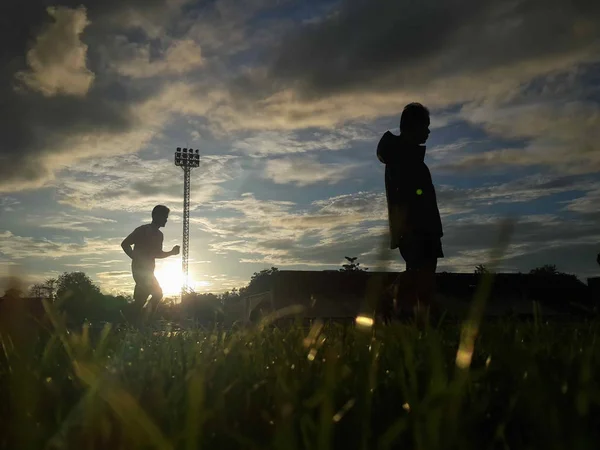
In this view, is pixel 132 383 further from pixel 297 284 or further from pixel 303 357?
pixel 297 284

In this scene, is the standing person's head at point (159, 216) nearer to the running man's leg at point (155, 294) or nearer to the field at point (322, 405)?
the running man's leg at point (155, 294)

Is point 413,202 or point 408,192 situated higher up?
point 408,192

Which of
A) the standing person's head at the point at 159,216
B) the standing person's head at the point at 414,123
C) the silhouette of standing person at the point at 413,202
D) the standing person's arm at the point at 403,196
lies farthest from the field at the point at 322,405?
the standing person's head at the point at 159,216

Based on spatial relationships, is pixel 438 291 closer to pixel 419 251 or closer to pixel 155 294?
pixel 155 294

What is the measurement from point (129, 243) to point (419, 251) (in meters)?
6.11

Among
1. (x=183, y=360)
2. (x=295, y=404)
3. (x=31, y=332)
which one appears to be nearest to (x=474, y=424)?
(x=295, y=404)

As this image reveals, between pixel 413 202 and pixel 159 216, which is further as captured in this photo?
pixel 159 216

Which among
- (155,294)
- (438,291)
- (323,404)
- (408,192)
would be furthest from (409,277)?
(438,291)

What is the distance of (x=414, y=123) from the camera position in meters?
5.67

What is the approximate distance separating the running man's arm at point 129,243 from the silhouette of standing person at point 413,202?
18.6ft

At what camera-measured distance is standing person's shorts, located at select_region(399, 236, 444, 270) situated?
18.0 feet

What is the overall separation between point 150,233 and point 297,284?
789 inches

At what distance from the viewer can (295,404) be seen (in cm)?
152

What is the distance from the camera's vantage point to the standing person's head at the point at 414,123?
567cm
